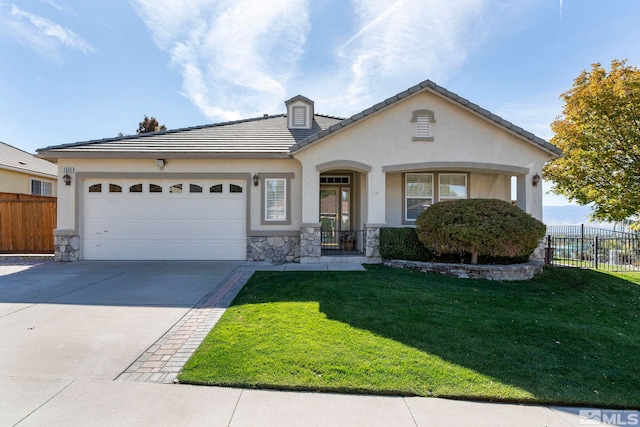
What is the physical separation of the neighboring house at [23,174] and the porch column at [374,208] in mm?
15263

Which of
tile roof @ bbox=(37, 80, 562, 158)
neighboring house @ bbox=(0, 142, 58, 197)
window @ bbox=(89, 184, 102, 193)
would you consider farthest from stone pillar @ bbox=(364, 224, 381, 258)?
neighboring house @ bbox=(0, 142, 58, 197)

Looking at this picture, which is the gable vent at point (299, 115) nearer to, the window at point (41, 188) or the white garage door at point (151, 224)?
the white garage door at point (151, 224)

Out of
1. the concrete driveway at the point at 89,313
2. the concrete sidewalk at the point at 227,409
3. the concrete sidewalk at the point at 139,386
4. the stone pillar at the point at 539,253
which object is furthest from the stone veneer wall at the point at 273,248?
the stone pillar at the point at 539,253

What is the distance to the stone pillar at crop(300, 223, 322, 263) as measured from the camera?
393 inches

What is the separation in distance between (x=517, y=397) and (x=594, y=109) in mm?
14202

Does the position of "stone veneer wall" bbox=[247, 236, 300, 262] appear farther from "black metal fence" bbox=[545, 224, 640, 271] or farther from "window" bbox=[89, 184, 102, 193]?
"black metal fence" bbox=[545, 224, 640, 271]

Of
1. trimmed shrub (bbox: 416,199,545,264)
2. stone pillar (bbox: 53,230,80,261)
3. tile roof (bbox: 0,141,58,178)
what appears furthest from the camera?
tile roof (bbox: 0,141,58,178)

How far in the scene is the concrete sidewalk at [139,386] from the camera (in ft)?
8.79

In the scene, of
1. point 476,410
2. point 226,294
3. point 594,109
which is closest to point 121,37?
point 226,294

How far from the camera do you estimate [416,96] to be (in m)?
10.2

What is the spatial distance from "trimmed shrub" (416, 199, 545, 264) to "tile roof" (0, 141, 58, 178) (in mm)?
19323

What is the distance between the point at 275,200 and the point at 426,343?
7505 mm

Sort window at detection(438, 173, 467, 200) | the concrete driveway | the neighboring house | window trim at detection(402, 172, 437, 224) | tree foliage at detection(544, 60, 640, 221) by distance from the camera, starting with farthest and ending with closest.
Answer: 1. the neighboring house
2. tree foliage at detection(544, 60, 640, 221)
3. window at detection(438, 173, 467, 200)
4. window trim at detection(402, 172, 437, 224)
5. the concrete driveway

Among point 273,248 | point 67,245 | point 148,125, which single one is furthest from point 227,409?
point 148,125
